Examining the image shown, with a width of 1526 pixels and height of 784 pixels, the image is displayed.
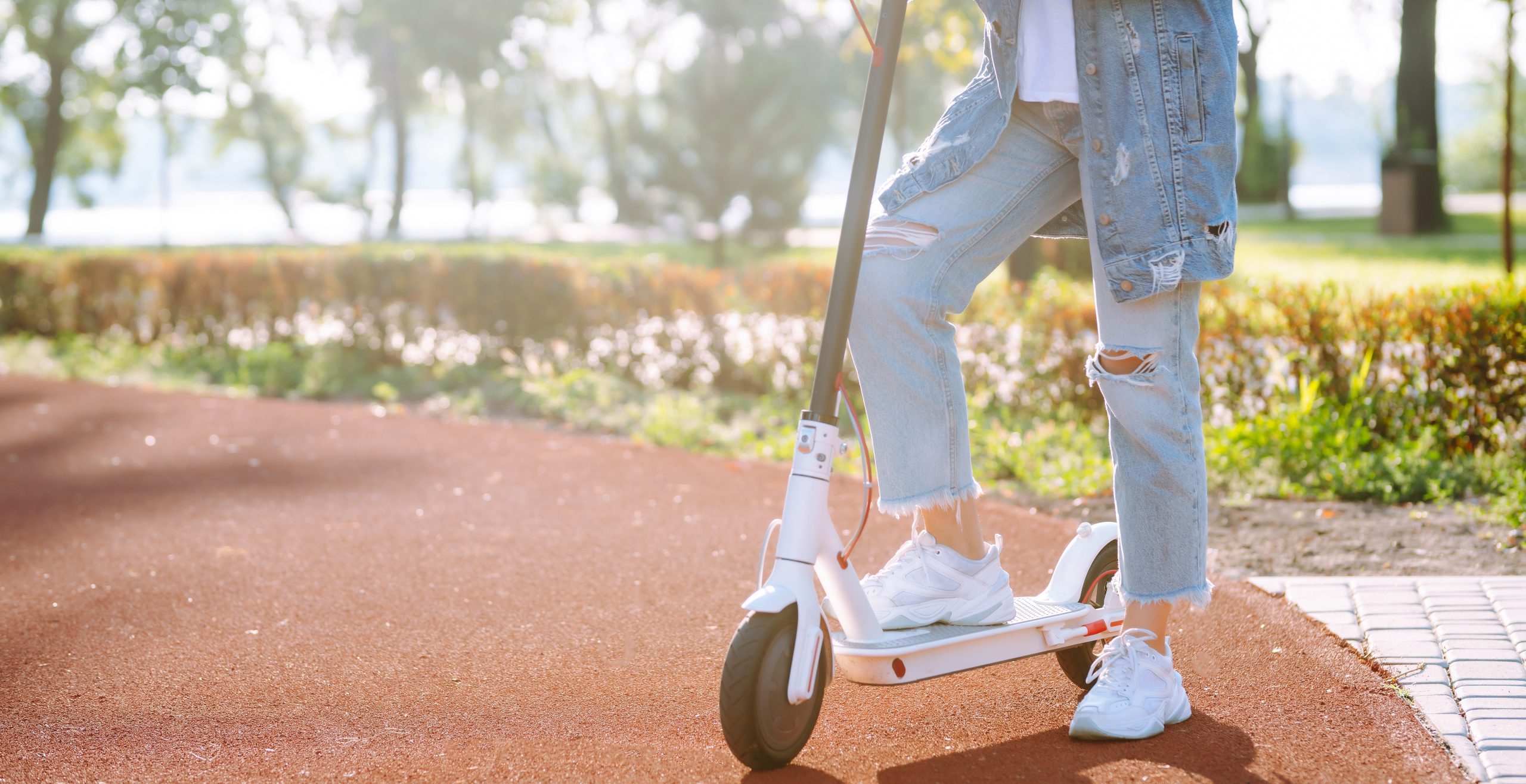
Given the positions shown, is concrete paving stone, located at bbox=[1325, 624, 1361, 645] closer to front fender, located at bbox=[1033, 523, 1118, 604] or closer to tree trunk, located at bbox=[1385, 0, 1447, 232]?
front fender, located at bbox=[1033, 523, 1118, 604]

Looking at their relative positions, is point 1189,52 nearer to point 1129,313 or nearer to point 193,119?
point 1129,313

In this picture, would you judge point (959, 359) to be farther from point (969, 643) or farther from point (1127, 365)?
point (969, 643)

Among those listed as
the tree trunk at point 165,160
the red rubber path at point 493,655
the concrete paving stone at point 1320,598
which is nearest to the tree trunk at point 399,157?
the tree trunk at point 165,160

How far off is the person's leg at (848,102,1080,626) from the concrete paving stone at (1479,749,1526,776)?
1.06 meters

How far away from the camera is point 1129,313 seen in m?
2.42

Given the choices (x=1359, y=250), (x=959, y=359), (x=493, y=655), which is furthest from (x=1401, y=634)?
(x=1359, y=250)

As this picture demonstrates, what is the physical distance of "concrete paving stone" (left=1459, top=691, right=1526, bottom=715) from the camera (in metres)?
2.62

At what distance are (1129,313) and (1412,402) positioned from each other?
3521 millimetres

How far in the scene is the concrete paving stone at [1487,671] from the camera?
9.21 ft

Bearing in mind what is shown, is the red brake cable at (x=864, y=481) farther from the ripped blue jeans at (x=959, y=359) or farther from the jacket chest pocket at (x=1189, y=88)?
the jacket chest pocket at (x=1189, y=88)

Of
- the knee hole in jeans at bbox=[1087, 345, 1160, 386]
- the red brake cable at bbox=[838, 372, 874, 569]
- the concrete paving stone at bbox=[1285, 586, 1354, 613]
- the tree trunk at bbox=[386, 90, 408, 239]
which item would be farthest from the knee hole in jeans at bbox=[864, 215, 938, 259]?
the tree trunk at bbox=[386, 90, 408, 239]

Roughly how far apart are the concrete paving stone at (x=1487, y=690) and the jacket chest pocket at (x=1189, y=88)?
4.46 feet

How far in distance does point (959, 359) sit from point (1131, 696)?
75cm

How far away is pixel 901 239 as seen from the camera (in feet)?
7.93
